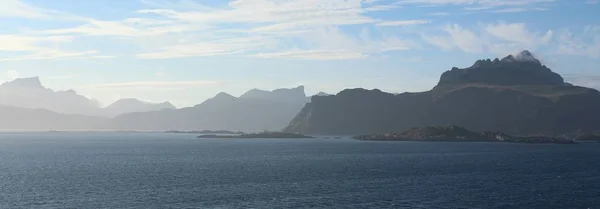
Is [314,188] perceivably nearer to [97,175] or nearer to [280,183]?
[280,183]

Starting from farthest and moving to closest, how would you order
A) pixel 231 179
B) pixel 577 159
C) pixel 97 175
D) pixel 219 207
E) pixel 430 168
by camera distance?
1. pixel 577 159
2. pixel 430 168
3. pixel 97 175
4. pixel 231 179
5. pixel 219 207

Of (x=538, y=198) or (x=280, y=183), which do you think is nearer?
(x=538, y=198)

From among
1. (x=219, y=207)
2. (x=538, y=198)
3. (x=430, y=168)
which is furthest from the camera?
(x=430, y=168)

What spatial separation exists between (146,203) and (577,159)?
118704mm

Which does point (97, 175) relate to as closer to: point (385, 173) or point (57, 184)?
point (57, 184)

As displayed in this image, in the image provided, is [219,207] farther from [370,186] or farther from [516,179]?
[516,179]

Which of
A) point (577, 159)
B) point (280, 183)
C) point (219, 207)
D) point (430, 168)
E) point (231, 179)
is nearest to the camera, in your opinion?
point (219, 207)

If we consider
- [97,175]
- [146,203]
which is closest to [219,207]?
[146,203]

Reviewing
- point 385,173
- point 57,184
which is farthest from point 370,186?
point 57,184

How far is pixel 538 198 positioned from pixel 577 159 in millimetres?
83568

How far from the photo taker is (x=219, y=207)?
79625 mm

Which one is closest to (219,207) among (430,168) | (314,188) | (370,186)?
(314,188)

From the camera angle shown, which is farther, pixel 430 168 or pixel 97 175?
pixel 430 168

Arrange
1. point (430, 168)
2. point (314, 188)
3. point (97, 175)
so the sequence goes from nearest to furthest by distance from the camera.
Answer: point (314, 188), point (97, 175), point (430, 168)
